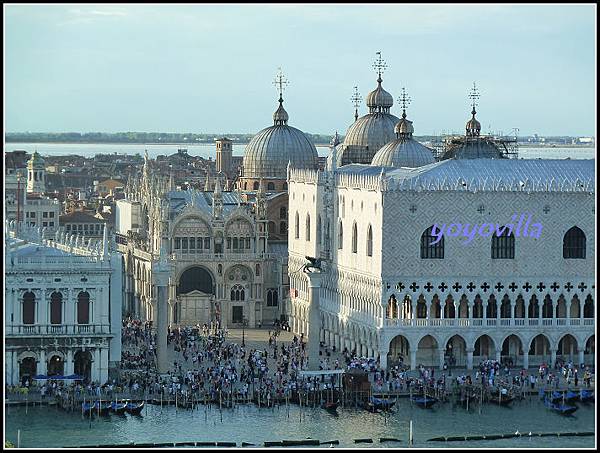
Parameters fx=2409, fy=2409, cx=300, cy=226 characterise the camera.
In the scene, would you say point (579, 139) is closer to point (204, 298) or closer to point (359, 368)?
point (204, 298)

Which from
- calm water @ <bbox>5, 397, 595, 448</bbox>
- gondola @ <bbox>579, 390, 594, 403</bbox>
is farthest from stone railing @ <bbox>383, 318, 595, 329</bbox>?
calm water @ <bbox>5, 397, 595, 448</bbox>

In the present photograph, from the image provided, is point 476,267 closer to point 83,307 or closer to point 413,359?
point 413,359

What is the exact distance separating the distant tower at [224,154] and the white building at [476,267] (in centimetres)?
3967

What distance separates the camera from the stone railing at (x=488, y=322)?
269ft

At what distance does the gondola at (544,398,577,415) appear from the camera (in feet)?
244

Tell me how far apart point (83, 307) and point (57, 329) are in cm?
114

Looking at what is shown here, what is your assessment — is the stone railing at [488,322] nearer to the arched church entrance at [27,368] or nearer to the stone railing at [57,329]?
the stone railing at [57,329]

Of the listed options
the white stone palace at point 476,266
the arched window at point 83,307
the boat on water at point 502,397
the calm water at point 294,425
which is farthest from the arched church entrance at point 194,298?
the boat on water at point 502,397

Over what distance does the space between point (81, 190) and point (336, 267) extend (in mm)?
90729

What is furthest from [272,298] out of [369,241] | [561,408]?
[561,408]

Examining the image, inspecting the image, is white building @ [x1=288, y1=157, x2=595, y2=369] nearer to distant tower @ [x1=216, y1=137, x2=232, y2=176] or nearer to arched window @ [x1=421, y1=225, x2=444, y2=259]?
arched window @ [x1=421, y1=225, x2=444, y2=259]

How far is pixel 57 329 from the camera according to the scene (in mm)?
75875

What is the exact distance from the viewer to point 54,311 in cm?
7600

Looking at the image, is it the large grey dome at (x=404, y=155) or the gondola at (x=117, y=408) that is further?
the large grey dome at (x=404, y=155)
